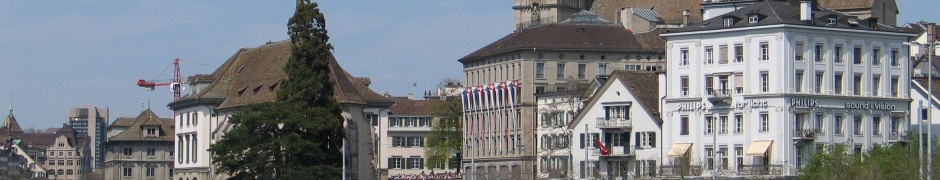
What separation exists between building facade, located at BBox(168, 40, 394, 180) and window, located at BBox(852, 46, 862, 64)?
28.5m

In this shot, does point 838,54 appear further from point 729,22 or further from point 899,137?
point 729,22

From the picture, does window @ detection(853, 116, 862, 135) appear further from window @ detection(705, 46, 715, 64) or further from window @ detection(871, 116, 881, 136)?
window @ detection(705, 46, 715, 64)

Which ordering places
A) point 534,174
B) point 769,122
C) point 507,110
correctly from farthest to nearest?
1. point 507,110
2. point 534,174
3. point 769,122

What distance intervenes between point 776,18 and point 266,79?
45.1 m

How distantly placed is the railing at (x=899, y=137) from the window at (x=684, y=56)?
10728 mm

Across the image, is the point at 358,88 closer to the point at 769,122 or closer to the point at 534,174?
the point at 534,174

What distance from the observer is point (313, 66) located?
433 ft

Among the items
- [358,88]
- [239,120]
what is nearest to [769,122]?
[239,120]

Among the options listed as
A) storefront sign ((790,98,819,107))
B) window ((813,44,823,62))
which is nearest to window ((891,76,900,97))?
window ((813,44,823,62))

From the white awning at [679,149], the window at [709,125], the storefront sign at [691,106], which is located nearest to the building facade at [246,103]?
the white awning at [679,149]

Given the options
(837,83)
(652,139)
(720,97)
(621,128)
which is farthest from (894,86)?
(621,128)

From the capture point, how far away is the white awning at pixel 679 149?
437ft

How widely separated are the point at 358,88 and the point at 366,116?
3.47 metres

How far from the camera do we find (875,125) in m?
133
